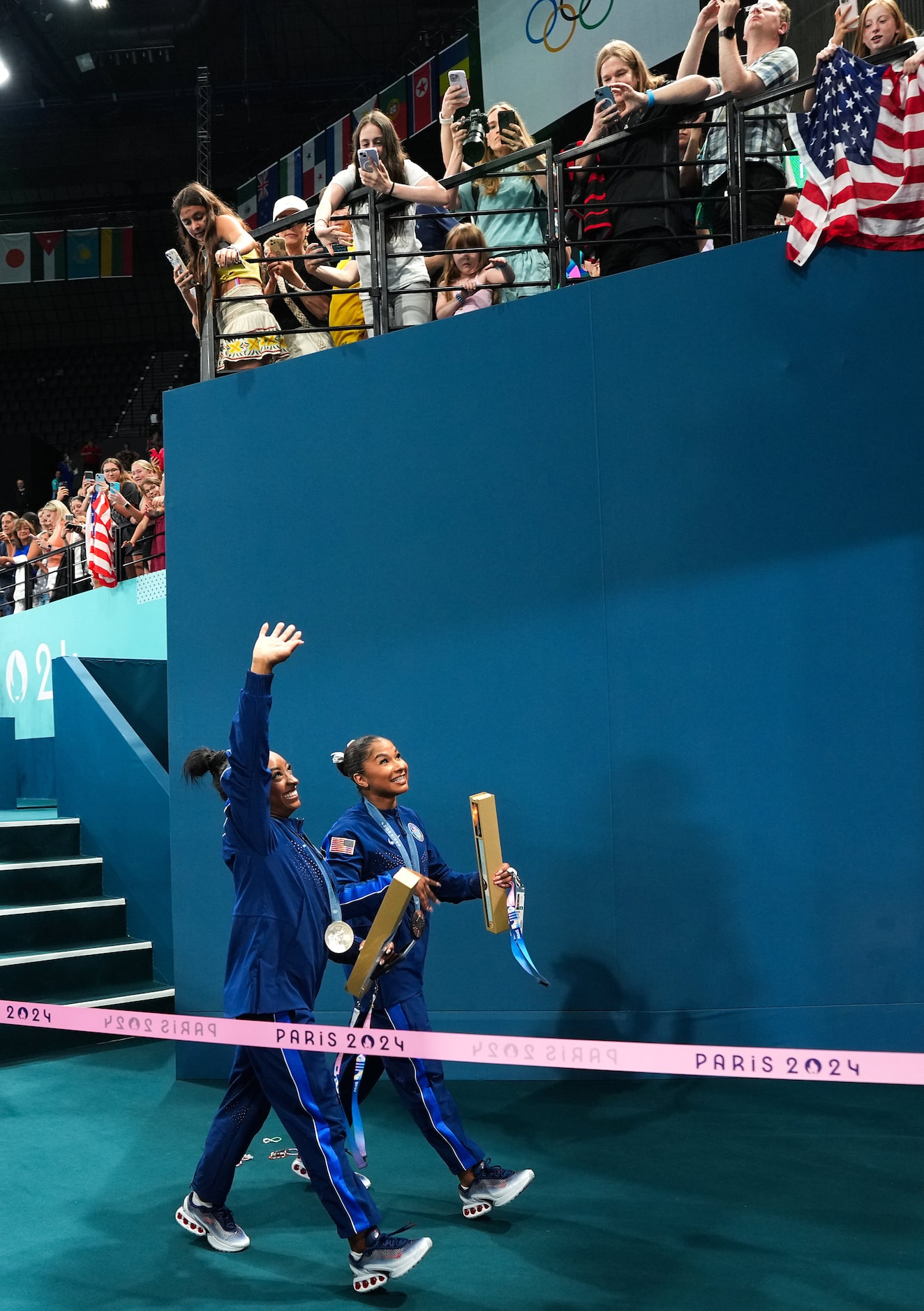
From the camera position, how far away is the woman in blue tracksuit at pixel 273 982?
384 cm

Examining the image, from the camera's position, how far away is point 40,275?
876 inches

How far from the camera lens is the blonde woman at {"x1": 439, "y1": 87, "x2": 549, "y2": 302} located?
667cm

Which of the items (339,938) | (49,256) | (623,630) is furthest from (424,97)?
(339,938)

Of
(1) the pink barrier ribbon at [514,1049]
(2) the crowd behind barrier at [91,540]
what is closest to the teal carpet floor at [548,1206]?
(1) the pink barrier ribbon at [514,1049]

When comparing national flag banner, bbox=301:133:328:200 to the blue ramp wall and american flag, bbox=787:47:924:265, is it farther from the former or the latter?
american flag, bbox=787:47:924:265

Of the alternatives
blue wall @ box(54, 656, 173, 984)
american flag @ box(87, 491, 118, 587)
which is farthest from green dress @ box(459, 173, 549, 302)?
american flag @ box(87, 491, 118, 587)

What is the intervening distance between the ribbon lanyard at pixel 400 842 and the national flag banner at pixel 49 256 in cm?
2024

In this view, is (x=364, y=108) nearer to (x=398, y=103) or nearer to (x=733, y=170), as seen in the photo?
(x=398, y=103)

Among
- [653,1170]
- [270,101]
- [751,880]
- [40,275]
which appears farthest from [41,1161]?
[40,275]

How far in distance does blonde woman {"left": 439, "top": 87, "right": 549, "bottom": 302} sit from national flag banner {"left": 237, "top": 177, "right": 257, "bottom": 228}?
12505 millimetres

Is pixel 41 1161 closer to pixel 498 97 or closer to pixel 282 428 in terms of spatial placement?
pixel 282 428

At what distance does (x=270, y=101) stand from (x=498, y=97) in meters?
9.17

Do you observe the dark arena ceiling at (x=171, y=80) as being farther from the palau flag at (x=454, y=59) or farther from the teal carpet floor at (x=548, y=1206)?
the teal carpet floor at (x=548, y=1206)

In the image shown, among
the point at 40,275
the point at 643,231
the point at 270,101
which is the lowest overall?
the point at 643,231
